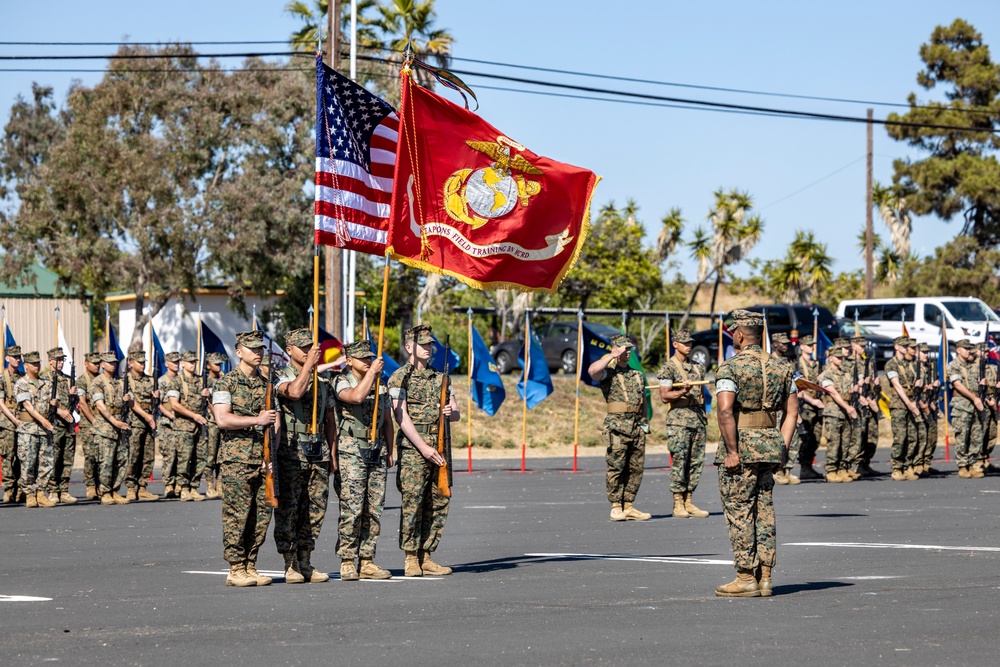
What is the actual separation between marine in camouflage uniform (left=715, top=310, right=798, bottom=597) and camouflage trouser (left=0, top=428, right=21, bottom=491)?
11.6 meters

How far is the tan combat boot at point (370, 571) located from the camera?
10688 millimetres

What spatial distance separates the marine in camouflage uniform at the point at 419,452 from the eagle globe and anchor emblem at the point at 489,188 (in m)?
1.22

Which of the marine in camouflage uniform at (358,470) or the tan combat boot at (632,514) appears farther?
the tan combat boot at (632,514)

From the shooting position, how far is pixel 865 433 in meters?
20.5

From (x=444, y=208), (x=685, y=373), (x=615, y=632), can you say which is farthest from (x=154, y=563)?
(x=685, y=373)

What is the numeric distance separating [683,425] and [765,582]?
6097mm

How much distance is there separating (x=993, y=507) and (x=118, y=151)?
26.1 metres

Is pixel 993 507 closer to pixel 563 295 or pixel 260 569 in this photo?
pixel 260 569

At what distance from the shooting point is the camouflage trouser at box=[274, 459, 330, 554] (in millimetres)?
10320

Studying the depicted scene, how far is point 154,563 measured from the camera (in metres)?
11.9

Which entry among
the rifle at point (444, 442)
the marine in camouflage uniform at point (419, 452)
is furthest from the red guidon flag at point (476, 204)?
the rifle at point (444, 442)

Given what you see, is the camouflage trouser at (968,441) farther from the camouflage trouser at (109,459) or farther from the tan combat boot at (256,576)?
the tan combat boot at (256,576)

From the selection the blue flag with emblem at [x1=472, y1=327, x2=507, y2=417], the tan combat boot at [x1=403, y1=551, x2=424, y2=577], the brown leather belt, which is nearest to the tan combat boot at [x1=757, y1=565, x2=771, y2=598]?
the brown leather belt

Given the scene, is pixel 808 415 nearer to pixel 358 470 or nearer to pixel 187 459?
pixel 187 459
